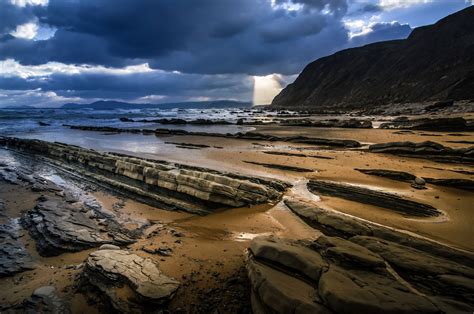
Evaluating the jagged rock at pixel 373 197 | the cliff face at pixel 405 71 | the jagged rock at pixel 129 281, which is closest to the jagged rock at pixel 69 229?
the jagged rock at pixel 129 281

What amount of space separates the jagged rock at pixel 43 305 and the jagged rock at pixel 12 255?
55.7 inches

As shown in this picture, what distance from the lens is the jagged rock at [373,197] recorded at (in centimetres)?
791

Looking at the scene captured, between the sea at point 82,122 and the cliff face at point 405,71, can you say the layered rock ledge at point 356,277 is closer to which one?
the sea at point 82,122

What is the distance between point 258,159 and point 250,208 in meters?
7.60

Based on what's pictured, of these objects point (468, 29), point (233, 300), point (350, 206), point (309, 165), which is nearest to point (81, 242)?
point (233, 300)

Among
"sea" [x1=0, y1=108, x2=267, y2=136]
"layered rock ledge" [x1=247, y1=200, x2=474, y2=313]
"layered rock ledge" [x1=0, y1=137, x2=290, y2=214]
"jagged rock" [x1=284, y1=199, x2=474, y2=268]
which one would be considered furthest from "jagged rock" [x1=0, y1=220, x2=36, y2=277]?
"sea" [x1=0, y1=108, x2=267, y2=136]

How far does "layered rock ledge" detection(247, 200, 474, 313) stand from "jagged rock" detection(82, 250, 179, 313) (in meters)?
1.44

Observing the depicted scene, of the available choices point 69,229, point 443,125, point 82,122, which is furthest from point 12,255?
point 82,122

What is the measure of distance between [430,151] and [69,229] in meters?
16.3

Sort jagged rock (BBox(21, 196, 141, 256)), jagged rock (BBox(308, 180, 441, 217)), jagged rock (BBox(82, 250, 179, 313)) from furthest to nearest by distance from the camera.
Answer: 1. jagged rock (BBox(308, 180, 441, 217))
2. jagged rock (BBox(21, 196, 141, 256))
3. jagged rock (BBox(82, 250, 179, 313))

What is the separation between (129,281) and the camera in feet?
14.5

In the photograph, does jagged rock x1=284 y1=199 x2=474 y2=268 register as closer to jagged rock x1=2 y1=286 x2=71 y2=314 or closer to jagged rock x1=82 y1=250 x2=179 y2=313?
jagged rock x1=82 y1=250 x2=179 y2=313

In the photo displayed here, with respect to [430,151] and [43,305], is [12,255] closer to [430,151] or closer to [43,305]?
[43,305]

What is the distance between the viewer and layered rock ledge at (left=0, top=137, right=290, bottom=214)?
905 centimetres
